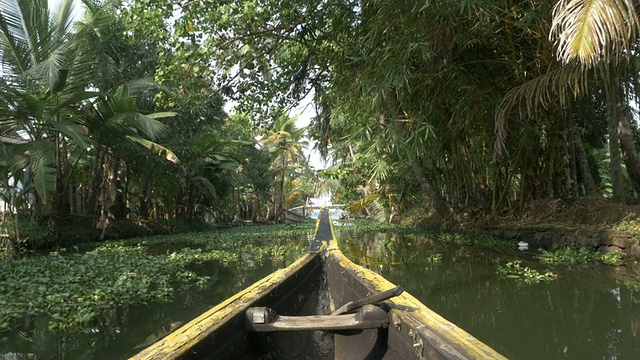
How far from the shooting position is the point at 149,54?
13672mm

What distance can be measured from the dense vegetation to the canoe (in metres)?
3.40

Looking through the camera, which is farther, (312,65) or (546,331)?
(312,65)

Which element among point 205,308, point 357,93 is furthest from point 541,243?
point 205,308

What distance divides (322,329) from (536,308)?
9.71ft

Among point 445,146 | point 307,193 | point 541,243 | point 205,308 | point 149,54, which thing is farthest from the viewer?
point 307,193

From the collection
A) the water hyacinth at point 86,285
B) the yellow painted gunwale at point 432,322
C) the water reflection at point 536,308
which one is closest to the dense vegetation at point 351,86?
the water reflection at point 536,308

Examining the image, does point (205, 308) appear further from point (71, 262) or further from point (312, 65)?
point (312, 65)

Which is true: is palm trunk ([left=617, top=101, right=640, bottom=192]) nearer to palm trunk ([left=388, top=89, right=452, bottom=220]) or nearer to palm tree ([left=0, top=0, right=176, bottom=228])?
palm trunk ([left=388, top=89, right=452, bottom=220])

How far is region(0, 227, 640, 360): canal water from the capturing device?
10.2 ft

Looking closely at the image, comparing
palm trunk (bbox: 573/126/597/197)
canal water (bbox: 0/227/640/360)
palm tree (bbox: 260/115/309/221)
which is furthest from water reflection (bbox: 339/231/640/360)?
palm tree (bbox: 260/115/309/221)

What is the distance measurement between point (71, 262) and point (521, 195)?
29.1 ft

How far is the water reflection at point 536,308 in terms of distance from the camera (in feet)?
10.1

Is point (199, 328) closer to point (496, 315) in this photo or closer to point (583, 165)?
point (496, 315)

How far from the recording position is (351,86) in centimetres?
845
